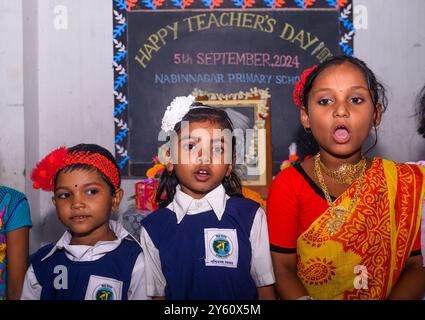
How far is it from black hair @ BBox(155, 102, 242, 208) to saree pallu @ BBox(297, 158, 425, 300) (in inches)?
18.0

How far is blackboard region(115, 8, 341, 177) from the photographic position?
3.73 m

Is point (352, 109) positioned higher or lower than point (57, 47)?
lower

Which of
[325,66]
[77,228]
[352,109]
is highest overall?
[325,66]

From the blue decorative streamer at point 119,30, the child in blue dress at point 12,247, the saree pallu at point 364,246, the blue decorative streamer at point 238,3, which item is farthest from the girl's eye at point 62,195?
the blue decorative streamer at point 238,3

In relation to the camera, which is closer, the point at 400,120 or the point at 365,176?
the point at 365,176

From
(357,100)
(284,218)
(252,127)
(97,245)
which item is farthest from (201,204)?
(252,127)

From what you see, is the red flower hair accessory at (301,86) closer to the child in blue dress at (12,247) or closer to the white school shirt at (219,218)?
the white school shirt at (219,218)

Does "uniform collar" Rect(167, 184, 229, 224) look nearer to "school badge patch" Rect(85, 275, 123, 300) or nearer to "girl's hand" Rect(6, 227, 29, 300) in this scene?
"school badge patch" Rect(85, 275, 123, 300)

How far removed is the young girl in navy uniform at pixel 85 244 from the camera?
1.86 metres

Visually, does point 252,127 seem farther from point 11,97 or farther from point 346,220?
Answer: point 346,220
